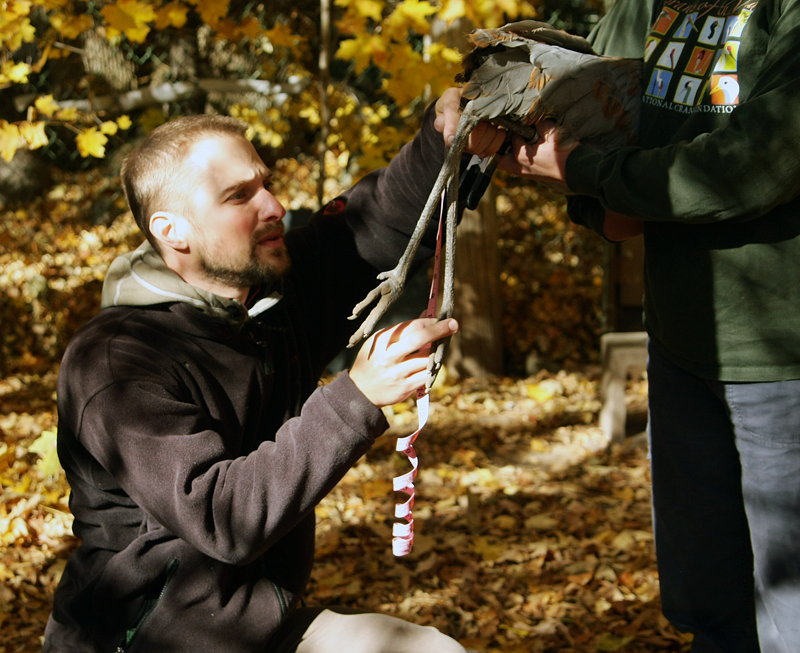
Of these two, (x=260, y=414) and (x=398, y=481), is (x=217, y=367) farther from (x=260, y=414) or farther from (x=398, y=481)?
(x=398, y=481)

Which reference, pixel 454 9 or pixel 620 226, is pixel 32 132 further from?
pixel 620 226

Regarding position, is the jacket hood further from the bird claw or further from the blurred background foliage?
the blurred background foliage

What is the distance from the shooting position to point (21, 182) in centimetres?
757

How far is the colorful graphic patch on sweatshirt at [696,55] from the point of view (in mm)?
1571

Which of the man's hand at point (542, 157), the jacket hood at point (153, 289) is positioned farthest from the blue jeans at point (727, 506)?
the jacket hood at point (153, 289)

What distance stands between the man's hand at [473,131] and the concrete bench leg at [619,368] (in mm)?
2741

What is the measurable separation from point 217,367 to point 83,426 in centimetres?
35

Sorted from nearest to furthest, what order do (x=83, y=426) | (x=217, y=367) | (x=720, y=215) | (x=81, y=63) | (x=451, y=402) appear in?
(x=720, y=215) → (x=83, y=426) → (x=217, y=367) → (x=451, y=402) → (x=81, y=63)

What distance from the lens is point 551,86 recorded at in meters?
1.63

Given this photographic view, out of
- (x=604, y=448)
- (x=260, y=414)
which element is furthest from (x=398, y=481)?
(x=604, y=448)

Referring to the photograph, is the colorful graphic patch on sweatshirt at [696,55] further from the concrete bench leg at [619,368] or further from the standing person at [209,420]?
the concrete bench leg at [619,368]

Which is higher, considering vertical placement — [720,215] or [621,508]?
[720,215]

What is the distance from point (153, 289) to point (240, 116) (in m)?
4.88

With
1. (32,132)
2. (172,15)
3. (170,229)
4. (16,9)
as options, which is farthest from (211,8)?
(170,229)
